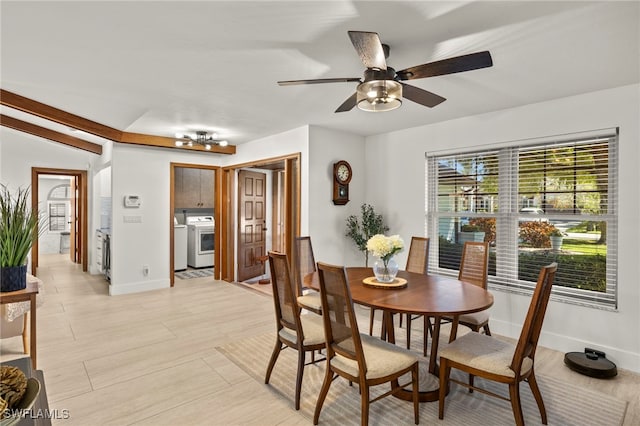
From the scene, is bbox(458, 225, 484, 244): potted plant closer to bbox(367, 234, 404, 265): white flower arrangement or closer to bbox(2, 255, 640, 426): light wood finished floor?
bbox(2, 255, 640, 426): light wood finished floor

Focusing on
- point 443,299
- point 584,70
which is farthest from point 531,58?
point 443,299

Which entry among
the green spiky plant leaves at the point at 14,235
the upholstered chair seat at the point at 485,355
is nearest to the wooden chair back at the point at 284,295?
the upholstered chair seat at the point at 485,355

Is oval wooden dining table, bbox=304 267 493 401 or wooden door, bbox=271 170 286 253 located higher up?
wooden door, bbox=271 170 286 253

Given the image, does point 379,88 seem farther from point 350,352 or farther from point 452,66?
point 350,352

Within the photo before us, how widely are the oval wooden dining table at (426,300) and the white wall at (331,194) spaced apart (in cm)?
153

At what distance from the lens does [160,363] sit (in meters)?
2.97

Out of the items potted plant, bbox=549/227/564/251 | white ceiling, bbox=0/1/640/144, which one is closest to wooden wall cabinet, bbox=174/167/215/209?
white ceiling, bbox=0/1/640/144

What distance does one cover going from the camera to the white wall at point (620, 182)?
9.65 ft

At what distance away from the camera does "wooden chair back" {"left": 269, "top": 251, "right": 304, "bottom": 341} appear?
2.38 meters

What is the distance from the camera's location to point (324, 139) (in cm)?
462

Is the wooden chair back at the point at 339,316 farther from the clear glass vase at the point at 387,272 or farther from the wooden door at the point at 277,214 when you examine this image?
the wooden door at the point at 277,214

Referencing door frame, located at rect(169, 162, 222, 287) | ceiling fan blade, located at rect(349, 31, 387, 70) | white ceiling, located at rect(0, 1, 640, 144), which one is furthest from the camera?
door frame, located at rect(169, 162, 222, 287)

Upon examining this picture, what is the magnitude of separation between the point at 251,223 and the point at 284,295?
159 inches

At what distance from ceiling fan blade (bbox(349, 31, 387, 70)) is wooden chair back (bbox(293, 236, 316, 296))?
1.91 metres
